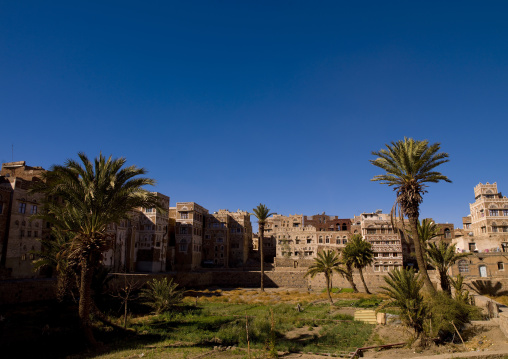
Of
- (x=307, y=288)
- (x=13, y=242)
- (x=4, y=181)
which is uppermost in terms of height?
(x=4, y=181)

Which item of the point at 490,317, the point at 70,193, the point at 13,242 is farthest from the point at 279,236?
the point at 70,193

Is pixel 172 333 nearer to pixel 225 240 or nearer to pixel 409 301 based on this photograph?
pixel 409 301

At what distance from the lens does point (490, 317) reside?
2480 cm

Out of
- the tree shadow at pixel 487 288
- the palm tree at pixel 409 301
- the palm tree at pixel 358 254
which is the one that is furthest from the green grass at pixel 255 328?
the tree shadow at pixel 487 288

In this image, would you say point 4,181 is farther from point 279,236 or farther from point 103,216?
point 279,236

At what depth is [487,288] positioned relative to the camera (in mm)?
46062

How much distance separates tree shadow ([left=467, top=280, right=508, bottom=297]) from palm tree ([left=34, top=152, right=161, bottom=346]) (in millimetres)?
44883

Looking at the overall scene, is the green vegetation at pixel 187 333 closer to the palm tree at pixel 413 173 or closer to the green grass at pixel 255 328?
the green grass at pixel 255 328

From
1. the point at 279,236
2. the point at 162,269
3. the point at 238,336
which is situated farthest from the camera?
the point at 279,236

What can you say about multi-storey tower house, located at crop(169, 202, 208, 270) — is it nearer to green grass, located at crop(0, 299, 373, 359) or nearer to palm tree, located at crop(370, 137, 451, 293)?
green grass, located at crop(0, 299, 373, 359)

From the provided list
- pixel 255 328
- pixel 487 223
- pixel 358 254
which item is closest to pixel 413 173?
pixel 255 328

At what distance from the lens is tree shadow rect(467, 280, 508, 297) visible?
45750 mm

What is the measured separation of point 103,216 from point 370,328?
71.5ft

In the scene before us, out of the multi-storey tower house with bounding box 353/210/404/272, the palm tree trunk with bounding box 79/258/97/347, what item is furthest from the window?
the palm tree trunk with bounding box 79/258/97/347
